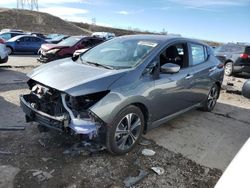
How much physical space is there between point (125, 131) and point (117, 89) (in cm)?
66

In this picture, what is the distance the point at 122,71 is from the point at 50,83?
1.01m

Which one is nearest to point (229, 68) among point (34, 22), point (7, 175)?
point (7, 175)

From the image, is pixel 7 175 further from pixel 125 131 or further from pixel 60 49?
pixel 60 49

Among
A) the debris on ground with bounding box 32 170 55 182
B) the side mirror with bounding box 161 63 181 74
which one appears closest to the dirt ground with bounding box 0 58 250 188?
the debris on ground with bounding box 32 170 55 182

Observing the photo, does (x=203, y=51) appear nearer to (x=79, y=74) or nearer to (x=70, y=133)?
(x=79, y=74)

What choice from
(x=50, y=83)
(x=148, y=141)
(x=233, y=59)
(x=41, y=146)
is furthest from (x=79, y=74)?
(x=233, y=59)

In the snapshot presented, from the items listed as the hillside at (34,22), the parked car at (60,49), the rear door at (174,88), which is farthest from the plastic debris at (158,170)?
the hillside at (34,22)

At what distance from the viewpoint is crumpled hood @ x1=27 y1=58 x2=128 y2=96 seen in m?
3.70

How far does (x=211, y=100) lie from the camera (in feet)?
22.0

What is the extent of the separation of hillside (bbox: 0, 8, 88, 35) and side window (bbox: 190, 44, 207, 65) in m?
48.0

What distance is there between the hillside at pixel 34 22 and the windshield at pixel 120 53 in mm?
48007

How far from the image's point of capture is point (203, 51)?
20.7 ft

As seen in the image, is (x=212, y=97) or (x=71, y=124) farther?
(x=212, y=97)

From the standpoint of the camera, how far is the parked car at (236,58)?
13.2 metres
